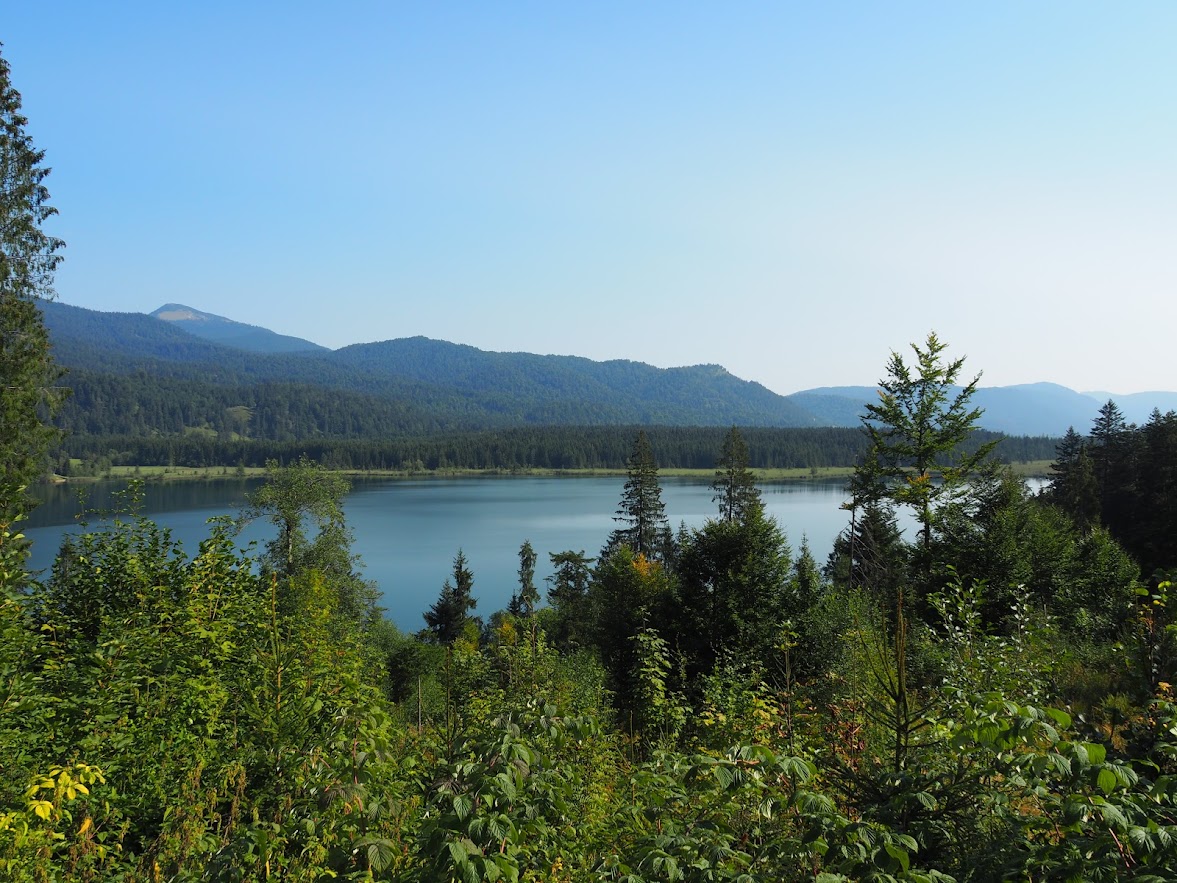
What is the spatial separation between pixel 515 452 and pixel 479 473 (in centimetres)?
1088

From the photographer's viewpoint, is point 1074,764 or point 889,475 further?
point 889,475

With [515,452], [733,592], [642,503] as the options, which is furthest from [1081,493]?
[515,452]

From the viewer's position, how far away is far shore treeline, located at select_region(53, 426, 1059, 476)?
457ft

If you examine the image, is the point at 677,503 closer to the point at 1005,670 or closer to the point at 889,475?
the point at 889,475

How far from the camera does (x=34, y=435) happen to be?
593 inches

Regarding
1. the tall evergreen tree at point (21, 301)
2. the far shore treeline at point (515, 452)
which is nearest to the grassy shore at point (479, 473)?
the far shore treeline at point (515, 452)

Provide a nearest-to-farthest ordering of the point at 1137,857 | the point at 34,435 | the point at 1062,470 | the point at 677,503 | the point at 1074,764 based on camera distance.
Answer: the point at 1137,857, the point at 1074,764, the point at 34,435, the point at 1062,470, the point at 677,503

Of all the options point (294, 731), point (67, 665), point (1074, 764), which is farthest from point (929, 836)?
point (67, 665)

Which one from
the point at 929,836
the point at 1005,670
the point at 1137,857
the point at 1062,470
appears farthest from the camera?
the point at 1062,470

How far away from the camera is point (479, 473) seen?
146 metres

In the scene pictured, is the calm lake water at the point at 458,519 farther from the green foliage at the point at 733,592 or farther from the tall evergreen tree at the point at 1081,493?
the green foliage at the point at 733,592

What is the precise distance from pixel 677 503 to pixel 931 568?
76.5 metres

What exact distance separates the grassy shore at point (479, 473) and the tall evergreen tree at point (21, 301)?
107m

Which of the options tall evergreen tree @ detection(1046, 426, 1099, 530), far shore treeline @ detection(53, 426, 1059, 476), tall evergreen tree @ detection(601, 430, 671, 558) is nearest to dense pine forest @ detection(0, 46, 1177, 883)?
tall evergreen tree @ detection(601, 430, 671, 558)
